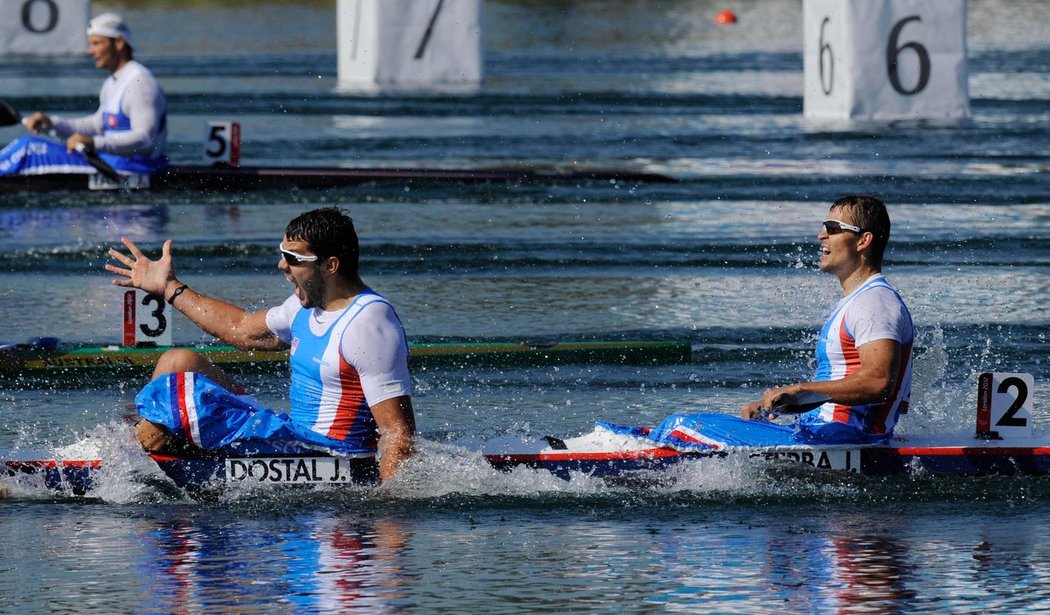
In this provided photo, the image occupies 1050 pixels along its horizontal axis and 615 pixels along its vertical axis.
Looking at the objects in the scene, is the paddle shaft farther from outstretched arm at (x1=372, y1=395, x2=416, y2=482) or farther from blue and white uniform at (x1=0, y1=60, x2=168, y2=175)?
outstretched arm at (x1=372, y1=395, x2=416, y2=482)

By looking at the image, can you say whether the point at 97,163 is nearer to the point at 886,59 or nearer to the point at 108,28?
the point at 108,28

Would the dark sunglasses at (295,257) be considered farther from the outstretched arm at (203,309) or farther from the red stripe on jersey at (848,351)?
the red stripe on jersey at (848,351)

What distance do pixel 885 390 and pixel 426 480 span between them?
163 cm

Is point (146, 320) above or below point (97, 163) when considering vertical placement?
below

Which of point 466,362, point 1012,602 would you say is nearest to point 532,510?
point 1012,602

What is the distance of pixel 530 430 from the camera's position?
8836mm

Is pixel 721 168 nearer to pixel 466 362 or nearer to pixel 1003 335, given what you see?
pixel 1003 335

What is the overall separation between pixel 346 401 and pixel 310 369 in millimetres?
167

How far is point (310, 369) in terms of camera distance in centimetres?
702

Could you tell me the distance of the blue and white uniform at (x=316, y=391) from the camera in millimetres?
6844

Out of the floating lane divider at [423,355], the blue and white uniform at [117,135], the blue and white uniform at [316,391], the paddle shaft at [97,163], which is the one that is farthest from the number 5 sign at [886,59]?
the blue and white uniform at [316,391]

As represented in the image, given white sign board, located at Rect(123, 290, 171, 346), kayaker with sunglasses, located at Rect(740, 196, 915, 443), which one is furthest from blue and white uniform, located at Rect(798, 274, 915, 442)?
white sign board, located at Rect(123, 290, 171, 346)

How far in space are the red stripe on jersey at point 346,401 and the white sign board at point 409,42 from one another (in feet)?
56.3

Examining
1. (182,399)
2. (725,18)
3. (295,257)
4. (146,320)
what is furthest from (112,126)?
Result: (725,18)
